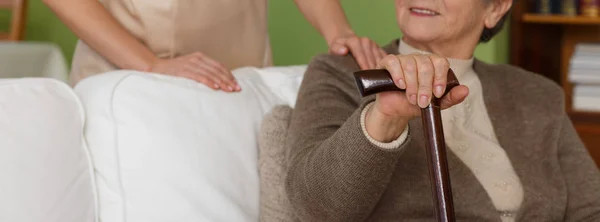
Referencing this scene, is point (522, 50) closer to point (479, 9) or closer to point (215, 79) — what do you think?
point (479, 9)

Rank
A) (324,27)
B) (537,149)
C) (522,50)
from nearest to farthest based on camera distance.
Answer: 1. (537,149)
2. (324,27)
3. (522,50)

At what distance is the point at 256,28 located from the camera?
1.96m

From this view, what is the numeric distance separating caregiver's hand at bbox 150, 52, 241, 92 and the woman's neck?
13.6 inches

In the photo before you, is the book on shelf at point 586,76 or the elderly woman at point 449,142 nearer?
the elderly woman at point 449,142

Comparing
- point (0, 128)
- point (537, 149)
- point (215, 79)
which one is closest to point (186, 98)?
point (215, 79)

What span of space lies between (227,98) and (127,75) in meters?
0.19

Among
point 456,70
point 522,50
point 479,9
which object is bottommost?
point 522,50

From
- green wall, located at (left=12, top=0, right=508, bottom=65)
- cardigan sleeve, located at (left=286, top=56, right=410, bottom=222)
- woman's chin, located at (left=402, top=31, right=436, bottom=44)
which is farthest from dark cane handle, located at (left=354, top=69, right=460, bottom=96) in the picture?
green wall, located at (left=12, top=0, right=508, bottom=65)

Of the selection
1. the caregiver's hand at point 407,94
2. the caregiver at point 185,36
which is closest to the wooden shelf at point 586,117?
the caregiver at point 185,36

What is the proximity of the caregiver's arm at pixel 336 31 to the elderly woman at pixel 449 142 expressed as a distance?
1.5 inches

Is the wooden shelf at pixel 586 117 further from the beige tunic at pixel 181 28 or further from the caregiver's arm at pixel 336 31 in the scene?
the beige tunic at pixel 181 28

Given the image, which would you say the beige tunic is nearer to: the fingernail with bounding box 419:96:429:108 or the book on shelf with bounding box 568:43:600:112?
the fingernail with bounding box 419:96:429:108

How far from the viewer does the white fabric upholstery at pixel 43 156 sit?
136 centimetres

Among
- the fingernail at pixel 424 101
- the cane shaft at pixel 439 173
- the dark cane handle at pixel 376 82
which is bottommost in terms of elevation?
the cane shaft at pixel 439 173
